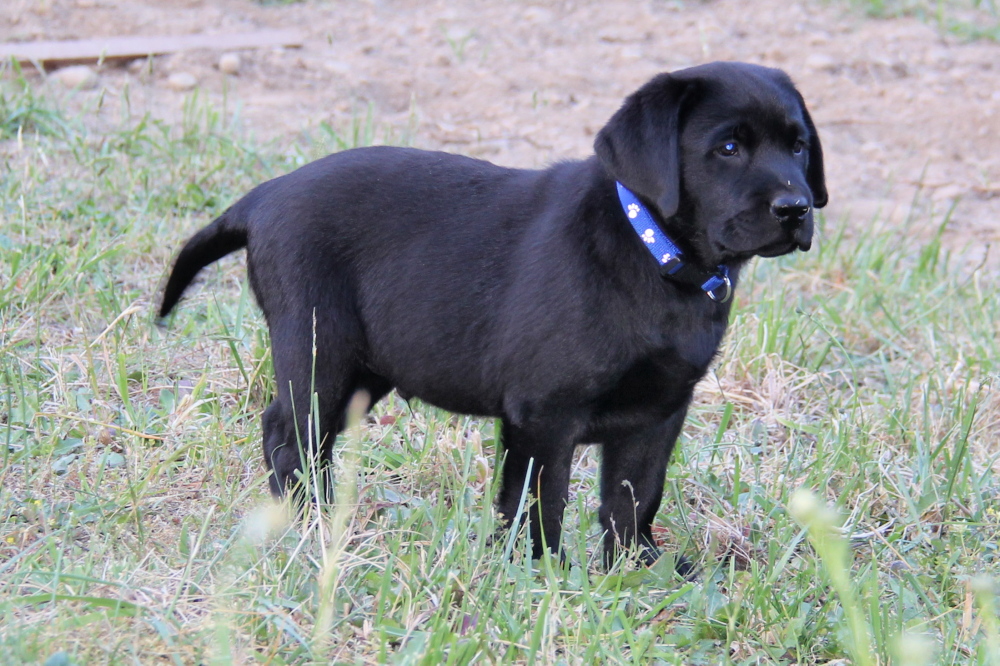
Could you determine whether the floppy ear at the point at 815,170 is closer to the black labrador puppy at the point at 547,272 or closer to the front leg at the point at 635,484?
the black labrador puppy at the point at 547,272

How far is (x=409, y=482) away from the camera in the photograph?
9.81ft

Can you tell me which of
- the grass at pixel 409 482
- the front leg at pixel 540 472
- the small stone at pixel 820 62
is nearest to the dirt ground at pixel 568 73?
the small stone at pixel 820 62

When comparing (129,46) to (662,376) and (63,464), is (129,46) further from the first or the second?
(662,376)

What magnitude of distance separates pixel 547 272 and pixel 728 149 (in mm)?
480

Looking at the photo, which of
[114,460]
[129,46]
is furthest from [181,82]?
[114,460]

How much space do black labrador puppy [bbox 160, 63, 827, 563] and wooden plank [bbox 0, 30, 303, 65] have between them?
2.80 meters

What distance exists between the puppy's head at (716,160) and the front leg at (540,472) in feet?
1.71

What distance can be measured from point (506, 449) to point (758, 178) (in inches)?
32.6

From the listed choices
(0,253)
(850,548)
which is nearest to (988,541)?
(850,548)

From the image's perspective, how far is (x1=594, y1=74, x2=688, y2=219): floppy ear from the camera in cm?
239

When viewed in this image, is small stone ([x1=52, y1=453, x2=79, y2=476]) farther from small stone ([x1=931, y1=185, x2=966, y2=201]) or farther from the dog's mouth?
small stone ([x1=931, y1=185, x2=966, y2=201])

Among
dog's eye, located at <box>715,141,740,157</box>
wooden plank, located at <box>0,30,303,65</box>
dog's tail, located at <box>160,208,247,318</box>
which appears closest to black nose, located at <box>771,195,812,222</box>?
dog's eye, located at <box>715,141,740,157</box>

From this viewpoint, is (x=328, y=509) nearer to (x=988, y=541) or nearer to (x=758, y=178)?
(x=758, y=178)

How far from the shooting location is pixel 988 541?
2879 mm
